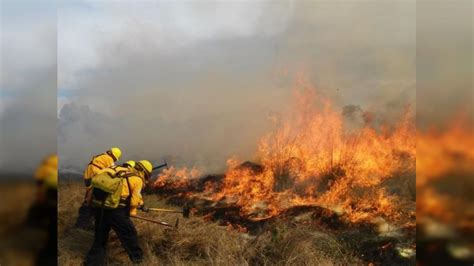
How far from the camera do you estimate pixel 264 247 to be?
8.33m

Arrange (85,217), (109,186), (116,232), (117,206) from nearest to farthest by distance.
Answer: (109,186) → (117,206) → (116,232) → (85,217)

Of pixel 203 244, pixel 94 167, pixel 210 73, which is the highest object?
pixel 210 73

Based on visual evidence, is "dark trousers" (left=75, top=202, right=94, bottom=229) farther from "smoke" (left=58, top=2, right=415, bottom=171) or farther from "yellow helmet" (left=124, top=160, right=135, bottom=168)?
"yellow helmet" (left=124, top=160, right=135, bottom=168)

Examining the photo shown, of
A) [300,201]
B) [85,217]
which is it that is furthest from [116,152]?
[300,201]

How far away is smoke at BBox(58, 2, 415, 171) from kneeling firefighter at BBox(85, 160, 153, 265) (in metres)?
0.57

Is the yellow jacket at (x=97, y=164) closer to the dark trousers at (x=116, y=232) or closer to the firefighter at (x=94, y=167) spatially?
the firefighter at (x=94, y=167)

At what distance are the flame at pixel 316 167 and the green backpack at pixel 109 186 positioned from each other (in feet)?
4.95

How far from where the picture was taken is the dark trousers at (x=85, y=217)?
859cm

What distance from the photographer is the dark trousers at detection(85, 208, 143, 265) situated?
8.22 metres

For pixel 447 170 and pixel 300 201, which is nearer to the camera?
pixel 447 170

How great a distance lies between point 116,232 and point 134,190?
0.74m

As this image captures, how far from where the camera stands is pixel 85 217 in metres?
8.63

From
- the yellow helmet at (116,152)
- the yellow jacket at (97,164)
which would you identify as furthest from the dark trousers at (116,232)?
the yellow helmet at (116,152)

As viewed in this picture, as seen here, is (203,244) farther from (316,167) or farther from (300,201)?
(316,167)
